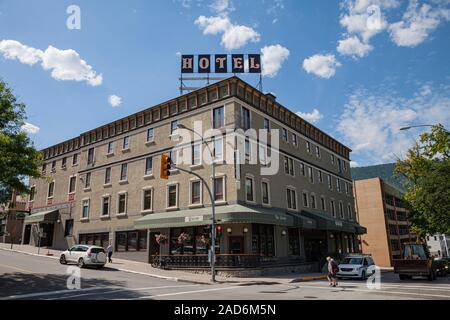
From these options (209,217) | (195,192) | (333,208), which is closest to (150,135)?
(195,192)

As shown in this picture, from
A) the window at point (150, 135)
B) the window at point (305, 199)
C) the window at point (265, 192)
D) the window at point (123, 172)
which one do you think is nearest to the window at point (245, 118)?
the window at point (265, 192)

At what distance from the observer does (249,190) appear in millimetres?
27641

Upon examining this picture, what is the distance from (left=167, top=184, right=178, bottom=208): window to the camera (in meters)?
30.3

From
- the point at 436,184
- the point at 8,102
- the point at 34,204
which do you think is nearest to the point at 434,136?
the point at 436,184

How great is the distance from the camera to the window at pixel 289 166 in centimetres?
3350

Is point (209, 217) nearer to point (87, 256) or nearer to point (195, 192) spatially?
point (195, 192)

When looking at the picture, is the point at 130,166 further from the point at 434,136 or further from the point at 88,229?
the point at 434,136

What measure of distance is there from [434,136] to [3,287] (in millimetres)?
33469

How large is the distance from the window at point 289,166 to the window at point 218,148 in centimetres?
825

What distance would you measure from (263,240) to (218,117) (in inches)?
423

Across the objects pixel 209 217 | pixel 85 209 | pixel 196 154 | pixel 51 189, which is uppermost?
pixel 196 154

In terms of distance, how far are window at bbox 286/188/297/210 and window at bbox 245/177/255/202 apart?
629cm

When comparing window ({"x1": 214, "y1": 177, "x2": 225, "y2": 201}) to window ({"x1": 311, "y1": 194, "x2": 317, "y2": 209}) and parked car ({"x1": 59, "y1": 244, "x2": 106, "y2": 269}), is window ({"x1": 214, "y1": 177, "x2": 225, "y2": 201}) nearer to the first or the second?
parked car ({"x1": 59, "y1": 244, "x2": 106, "y2": 269})
